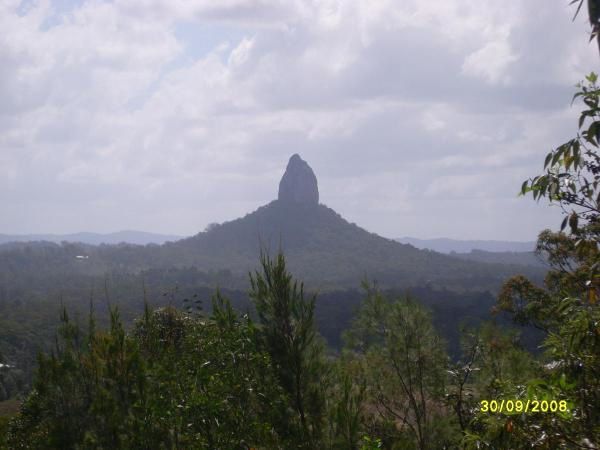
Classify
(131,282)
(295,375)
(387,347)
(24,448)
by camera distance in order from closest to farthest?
(295,375) < (24,448) < (387,347) < (131,282)

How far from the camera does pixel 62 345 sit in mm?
8969

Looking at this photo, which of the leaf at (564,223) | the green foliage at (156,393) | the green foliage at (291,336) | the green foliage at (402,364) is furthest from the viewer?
the green foliage at (402,364)

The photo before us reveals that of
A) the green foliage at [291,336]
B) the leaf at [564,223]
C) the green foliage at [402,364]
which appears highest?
the leaf at [564,223]

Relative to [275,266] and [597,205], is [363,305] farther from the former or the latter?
[597,205]

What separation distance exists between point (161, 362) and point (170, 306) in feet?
21.4

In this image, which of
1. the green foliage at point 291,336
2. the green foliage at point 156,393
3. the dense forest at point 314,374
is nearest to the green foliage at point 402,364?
the dense forest at point 314,374

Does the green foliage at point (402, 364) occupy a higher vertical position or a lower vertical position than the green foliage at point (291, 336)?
lower

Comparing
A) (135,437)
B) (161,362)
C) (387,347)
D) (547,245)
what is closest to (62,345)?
(161,362)

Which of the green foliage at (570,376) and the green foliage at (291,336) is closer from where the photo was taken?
the green foliage at (570,376)

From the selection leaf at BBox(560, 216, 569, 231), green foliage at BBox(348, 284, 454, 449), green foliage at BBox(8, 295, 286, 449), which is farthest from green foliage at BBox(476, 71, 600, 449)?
green foliage at BBox(348, 284, 454, 449)

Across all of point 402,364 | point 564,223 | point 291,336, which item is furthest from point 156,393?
point 402,364
